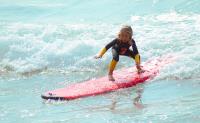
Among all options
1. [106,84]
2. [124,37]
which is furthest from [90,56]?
[106,84]

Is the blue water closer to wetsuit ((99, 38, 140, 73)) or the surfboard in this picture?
the surfboard

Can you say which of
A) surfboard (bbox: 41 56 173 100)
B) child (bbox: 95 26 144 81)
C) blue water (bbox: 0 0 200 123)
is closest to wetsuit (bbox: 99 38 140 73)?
child (bbox: 95 26 144 81)

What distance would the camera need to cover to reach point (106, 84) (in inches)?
384

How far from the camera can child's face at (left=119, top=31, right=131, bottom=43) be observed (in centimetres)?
998

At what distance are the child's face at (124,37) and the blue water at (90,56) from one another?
2.89 feet

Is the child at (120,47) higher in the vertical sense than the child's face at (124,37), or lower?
lower

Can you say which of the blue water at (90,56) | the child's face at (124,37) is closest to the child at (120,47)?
the child's face at (124,37)

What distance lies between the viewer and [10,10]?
22.2 metres

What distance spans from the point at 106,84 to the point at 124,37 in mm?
934

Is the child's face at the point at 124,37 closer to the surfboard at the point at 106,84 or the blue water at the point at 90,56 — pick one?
the surfboard at the point at 106,84

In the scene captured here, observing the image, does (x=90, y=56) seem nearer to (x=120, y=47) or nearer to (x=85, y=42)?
(x=85, y=42)

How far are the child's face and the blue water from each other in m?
0.88

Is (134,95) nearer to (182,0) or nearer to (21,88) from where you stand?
(21,88)

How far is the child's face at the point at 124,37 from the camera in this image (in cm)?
998
